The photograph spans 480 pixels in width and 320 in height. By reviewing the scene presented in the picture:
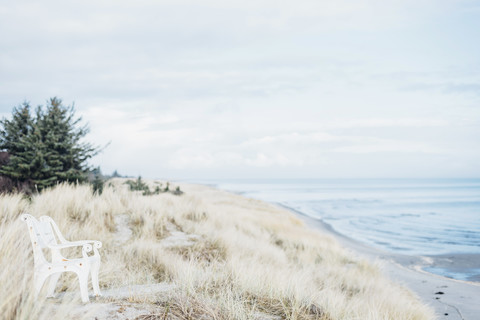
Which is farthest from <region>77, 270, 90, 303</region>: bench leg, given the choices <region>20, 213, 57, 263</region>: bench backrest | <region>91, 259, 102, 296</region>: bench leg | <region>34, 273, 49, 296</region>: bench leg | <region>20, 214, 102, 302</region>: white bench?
<region>20, 213, 57, 263</region>: bench backrest

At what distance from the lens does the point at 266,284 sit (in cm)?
502

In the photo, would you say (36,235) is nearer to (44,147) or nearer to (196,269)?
(196,269)

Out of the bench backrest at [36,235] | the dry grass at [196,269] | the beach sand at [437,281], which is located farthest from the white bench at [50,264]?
the beach sand at [437,281]

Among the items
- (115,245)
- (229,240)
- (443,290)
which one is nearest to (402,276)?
(443,290)

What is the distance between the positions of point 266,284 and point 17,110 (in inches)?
512

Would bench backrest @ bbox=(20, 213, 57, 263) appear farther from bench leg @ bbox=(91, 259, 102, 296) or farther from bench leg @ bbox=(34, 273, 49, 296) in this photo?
bench leg @ bbox=(91, 259, 102, 296)

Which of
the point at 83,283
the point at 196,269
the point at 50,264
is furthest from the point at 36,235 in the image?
the point at 196,269

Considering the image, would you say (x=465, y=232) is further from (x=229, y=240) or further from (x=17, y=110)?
(x=17, y=110)

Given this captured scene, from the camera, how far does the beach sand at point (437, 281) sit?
816 centimetres

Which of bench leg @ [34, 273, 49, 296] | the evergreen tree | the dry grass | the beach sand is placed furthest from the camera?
the evergreen tree

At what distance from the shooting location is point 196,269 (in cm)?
561

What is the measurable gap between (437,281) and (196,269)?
28.6ft

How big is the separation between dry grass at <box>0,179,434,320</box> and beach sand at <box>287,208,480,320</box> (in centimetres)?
81

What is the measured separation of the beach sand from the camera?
26.8ft
